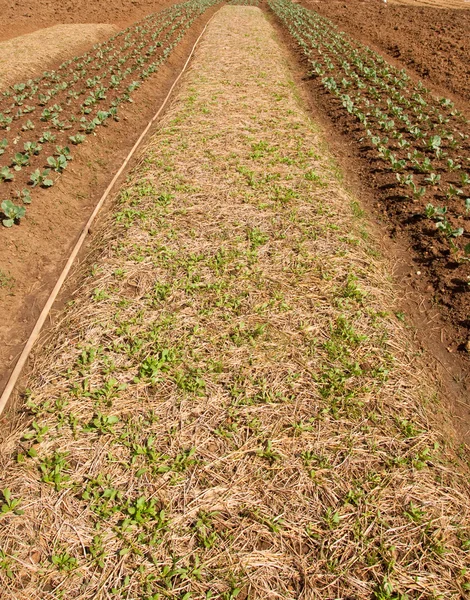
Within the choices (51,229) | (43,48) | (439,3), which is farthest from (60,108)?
(439,3)

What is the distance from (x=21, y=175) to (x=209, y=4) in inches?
→ 1135

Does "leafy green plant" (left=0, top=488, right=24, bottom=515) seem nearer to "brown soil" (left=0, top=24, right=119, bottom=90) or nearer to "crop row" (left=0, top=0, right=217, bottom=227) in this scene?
"crop row" (left=0, top=0, right=217, bottom=227)

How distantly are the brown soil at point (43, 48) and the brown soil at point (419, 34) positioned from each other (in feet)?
40.6

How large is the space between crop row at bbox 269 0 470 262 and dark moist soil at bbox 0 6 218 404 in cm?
528

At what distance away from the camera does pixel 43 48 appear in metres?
14.2

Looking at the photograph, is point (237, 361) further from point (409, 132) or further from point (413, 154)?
point (409, 132)

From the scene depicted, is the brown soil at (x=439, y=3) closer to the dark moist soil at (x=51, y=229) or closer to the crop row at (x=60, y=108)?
the crop row at (x=60, y=108)

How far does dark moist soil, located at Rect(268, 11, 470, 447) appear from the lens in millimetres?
3955

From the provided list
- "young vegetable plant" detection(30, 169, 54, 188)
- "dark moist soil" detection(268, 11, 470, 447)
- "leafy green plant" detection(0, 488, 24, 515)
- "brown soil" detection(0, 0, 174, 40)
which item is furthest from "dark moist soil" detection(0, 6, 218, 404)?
"brown soil" detection(0, 0, 174, 40)

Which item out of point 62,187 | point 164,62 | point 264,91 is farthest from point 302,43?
point 62,187

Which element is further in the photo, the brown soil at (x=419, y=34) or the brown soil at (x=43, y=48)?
the brown soil at (x=419, y=34)

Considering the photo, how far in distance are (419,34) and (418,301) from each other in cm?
→ 1879


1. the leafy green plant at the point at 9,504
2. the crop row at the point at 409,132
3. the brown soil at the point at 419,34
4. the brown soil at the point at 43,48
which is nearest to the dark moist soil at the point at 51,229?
Result: the leafy green plant at the point at 9,504

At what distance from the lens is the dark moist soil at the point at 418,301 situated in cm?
396
